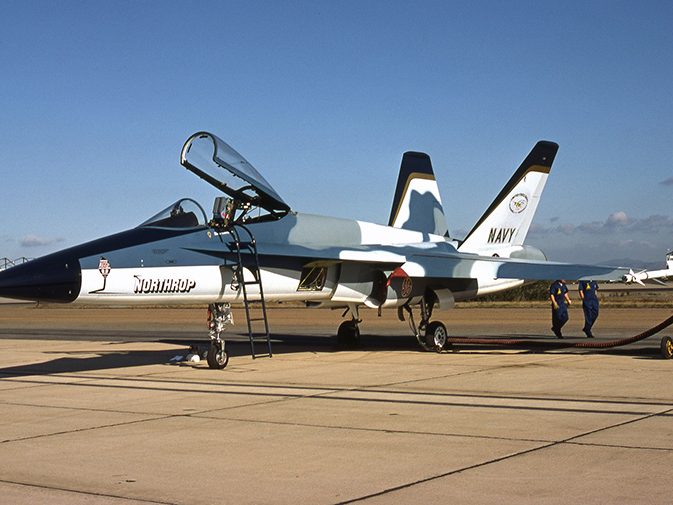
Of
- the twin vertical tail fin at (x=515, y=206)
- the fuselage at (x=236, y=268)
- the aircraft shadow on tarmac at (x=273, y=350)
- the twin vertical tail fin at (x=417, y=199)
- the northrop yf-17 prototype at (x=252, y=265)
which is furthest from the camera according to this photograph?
the twin vertical tail fin at (x=417, y=199)

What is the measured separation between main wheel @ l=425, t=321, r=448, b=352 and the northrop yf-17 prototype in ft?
0.06

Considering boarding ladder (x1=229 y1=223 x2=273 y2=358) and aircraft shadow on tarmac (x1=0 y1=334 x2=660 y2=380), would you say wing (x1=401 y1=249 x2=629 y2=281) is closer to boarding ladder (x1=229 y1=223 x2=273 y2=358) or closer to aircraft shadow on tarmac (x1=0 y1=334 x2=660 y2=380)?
aircraft shadow on tarmac (x1=0 y1=334 x2=660 y2=380)

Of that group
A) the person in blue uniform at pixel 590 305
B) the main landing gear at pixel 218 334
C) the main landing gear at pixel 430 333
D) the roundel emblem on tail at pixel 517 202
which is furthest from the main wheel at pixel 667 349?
the main landing gear at pixel 218 334

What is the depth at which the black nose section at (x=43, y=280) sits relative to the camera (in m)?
10.6

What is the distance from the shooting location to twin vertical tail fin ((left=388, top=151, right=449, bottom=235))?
64.1 feet

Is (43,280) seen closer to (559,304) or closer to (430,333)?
(430,333)

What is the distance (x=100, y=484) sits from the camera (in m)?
5.46

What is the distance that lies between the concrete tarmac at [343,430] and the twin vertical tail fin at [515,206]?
4.44 metres

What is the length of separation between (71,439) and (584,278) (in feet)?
30.4

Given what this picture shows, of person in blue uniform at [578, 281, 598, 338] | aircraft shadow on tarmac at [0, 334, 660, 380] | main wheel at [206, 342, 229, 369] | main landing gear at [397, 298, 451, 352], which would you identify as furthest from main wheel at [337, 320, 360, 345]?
person in blue uniform at [578, 281, 598, 338]

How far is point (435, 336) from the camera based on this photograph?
51.7 feet

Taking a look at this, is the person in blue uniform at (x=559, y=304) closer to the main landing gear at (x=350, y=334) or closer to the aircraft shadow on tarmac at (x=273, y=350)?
the aircraft shadow on tarmac at (x=273, y=350)

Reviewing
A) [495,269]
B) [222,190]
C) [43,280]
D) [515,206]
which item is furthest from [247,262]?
[515,206]

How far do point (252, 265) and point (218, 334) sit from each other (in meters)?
1.15
